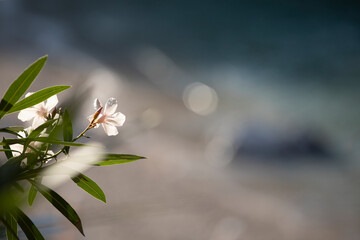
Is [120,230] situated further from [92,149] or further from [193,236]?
[92,149]

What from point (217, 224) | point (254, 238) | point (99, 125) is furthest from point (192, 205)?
point (99, 125)

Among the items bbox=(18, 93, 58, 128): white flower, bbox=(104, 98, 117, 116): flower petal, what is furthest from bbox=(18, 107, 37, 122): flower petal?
bbox=(104, 98, 117, 116): flower petal

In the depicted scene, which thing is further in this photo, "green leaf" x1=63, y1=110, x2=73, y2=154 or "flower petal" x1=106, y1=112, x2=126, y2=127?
"flower petal" x1=106, y1=112, x2=126, y2=127

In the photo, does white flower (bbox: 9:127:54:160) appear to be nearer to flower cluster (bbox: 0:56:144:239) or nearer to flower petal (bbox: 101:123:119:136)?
flower cluster (bbox: 0:56:144:239)

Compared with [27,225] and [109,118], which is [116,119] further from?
[27,225]

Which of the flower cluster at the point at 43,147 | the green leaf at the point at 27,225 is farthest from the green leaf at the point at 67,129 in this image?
the green leaf at the point at 27,225

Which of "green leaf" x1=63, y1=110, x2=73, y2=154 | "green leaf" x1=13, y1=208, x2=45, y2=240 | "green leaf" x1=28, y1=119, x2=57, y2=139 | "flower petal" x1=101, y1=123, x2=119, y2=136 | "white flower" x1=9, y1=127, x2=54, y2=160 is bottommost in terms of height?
"green leaf" x1=13, y1=208, x2=45, y2=240

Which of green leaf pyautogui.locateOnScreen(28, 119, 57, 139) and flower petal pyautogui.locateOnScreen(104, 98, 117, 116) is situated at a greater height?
flower petal pyautogui.locateOnScreen(104, 98, 117, 116)
